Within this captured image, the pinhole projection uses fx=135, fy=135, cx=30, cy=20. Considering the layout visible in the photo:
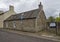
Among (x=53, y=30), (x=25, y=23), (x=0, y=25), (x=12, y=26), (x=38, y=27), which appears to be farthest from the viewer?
(x=0, y=25)

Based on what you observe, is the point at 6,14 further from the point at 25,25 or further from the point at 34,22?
the point at 34,22

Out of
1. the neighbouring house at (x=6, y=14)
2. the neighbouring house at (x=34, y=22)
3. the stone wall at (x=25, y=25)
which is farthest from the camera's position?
the neighbouring house at (x=6, y=14)

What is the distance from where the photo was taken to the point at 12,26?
4306 cm

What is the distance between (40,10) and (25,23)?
5433 millimetres

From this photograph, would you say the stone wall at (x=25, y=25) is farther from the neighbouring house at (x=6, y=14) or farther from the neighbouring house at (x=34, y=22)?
the neighbouring house at (x=6, y=14)

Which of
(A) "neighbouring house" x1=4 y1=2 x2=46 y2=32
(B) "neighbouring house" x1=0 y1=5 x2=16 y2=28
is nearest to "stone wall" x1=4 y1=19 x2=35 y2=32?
(A) "neighbouring house" x1=4 y1=2 x2=46 y2=32

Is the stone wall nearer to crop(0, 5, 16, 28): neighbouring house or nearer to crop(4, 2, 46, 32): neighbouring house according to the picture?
crop(4, 2, 46, 32): neighbouring house

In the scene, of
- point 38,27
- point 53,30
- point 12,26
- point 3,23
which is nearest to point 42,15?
point 38,27

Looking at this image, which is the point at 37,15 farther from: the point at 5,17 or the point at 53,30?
the point at 5,17

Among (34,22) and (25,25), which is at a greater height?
(34,22)

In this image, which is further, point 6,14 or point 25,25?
point 6,14

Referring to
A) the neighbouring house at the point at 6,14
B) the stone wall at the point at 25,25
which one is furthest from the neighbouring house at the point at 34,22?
the neighbouring house at the point at 6,14

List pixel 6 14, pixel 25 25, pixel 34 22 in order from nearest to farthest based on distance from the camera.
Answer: pixel 34 22
pixel 25 25
pixel 6 14

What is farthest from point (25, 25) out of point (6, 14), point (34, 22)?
point (6, 14)
